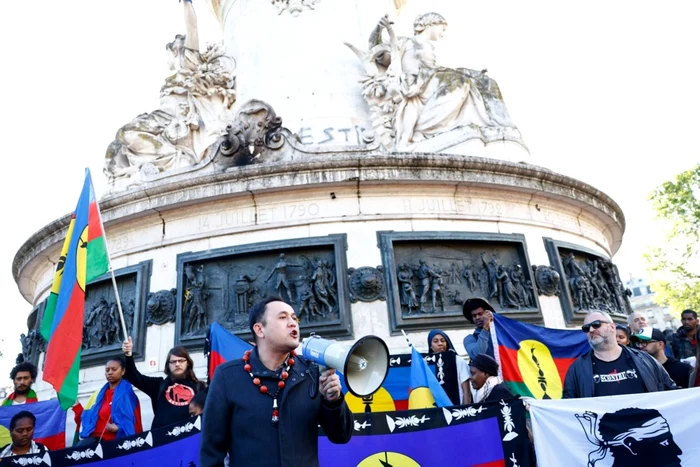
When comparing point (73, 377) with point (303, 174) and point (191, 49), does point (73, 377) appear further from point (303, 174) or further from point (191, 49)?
point (191, 49)

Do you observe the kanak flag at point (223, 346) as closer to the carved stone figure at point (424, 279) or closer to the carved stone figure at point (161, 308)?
the carved stone figure at point (161, 308)

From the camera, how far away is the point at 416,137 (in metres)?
13.0

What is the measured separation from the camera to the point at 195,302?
9.58 meters

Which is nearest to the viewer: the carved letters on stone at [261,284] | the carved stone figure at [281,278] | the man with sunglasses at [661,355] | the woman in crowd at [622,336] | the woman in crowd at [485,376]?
the woman in crowd at [485,376]

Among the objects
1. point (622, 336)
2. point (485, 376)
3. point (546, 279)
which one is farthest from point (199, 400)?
point (546, 279)

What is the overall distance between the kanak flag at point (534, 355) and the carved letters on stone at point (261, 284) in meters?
2.66

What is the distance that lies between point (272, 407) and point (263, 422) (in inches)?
3.3

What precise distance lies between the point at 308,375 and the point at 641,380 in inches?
134

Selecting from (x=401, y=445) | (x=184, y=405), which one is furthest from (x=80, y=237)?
(x=401, y=445)

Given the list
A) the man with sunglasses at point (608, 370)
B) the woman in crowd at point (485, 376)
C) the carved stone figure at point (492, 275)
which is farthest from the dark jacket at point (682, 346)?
the woman in crowd at point (485, 376)

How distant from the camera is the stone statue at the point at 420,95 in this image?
12.9 metres

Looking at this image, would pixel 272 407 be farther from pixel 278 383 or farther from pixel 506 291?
pixel 506 291

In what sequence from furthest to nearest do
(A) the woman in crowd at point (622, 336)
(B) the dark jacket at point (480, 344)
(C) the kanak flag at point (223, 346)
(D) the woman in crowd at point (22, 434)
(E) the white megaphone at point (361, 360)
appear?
1. (C) the kanak flag at point (223, 346)
2. (B) the dark jacket at point (480, 344)
3. (A) the woman in crowd at point (622, 336)
4. (D) the woman in crowd at point (22, 434)
5. (E) the white megaphone at point (361, 360)

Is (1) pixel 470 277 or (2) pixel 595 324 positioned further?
(1) pixel 470 277
